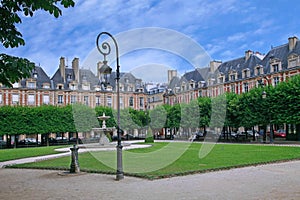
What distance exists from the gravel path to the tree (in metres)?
3.08

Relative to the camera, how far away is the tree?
22.5 ft

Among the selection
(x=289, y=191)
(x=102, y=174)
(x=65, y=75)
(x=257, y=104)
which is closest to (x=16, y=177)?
(x=102, y=174)

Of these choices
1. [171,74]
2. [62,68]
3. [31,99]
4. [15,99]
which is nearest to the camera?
[15,99]

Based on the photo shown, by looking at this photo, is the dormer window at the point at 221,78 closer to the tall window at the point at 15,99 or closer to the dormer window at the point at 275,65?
the dormer window at the point at 275,65

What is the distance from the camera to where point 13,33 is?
24.3ft

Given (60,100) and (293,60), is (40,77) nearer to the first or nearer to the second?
(60,100)

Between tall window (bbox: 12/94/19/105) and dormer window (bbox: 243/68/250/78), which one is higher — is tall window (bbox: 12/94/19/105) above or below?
below

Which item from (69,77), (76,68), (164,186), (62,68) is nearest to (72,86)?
(69,77)

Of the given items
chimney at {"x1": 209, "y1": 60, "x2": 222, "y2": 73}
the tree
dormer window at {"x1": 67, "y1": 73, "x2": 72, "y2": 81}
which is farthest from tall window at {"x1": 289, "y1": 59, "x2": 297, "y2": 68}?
the tree

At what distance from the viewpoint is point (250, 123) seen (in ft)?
109

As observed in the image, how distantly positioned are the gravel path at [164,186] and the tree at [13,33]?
10.1 feet

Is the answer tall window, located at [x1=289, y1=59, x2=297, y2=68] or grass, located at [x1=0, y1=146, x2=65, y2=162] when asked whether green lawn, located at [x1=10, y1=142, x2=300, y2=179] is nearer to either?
grass, located at [x1=0, y1=146, x2=65, y2=162]

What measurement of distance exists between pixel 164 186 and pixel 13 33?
18.1 feet

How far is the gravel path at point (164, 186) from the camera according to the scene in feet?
25.4
